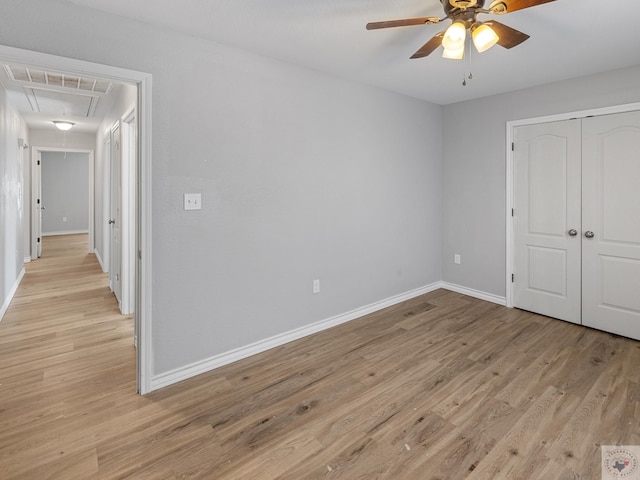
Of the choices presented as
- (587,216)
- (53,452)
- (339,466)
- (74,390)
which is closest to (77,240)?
(74,390)

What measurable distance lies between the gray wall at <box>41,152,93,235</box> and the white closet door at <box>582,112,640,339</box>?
36.5ft

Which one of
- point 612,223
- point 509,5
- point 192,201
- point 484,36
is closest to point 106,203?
point 192,201

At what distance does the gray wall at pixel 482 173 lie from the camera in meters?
3.60

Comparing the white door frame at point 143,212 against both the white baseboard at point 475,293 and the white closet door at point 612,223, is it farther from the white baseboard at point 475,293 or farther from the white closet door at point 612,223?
the white closet door at point 612,223

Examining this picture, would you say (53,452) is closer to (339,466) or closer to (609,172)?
(339,466)

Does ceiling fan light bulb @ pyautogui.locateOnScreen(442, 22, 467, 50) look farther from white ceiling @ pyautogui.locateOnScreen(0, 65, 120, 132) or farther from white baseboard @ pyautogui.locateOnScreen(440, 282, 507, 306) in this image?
white baseboard @ pyautogui.locateOnScreen(440, 282, 507, 306)

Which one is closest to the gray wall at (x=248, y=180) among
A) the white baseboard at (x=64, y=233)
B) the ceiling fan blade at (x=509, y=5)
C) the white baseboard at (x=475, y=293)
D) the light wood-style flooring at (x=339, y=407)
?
the light wood-style flooring at (x=339, y=407)

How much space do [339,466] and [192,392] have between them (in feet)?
3.79

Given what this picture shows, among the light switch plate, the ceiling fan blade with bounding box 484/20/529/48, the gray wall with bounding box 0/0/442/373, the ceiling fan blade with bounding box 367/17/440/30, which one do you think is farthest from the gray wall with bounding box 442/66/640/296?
the light switch plate

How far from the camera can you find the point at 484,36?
1896 mm

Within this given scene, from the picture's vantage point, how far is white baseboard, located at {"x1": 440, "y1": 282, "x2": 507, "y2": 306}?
13.5 feet

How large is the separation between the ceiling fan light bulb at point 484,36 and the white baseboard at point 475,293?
9.99 ft

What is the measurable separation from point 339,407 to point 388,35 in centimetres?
254

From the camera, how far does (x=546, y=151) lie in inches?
143
